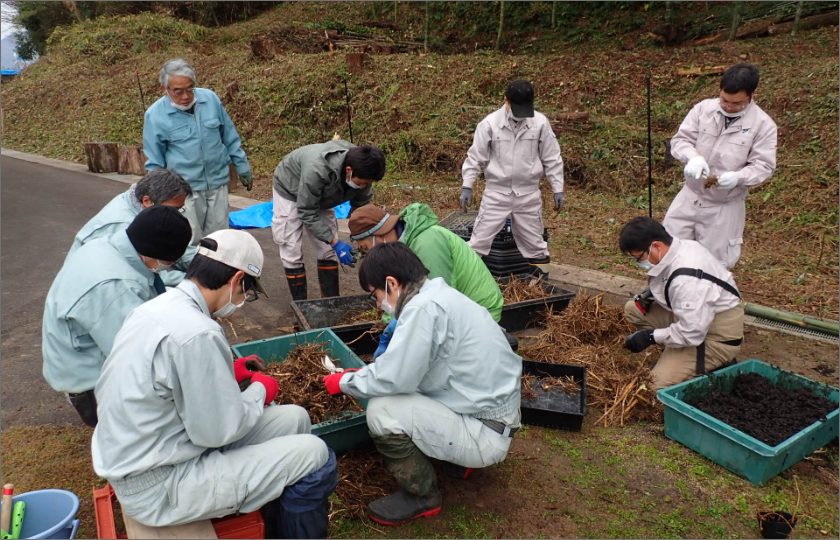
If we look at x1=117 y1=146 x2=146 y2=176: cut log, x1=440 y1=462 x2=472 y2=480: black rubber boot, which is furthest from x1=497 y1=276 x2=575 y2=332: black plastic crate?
x1=117 y1=146 x2=146 y2=176: cut log

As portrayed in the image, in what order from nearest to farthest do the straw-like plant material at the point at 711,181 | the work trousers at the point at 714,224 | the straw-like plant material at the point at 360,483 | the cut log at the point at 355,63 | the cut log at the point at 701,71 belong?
1. the straw-like plant material at the point at 360,483
2. the straw-like plant material at the point at 711,181
3. the work trousers at the point at 714,224
4. the cut log at the point at 701,71
5. the cut log at the point at 355,63

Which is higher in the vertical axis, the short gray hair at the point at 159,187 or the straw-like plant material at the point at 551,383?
the short gray hair at the point at 159,187

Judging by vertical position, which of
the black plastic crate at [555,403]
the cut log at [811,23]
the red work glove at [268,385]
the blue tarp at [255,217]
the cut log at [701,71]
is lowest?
the black plastic crate at [555,403]

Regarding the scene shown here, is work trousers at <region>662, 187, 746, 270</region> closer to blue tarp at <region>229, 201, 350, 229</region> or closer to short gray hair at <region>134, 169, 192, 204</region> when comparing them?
short gray hair at <region>134, 169, 192, 204</region>

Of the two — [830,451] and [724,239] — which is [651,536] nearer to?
[830,451]

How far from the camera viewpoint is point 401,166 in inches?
411

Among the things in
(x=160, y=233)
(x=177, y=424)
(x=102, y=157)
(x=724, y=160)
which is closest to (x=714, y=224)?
(x=724, y=160)

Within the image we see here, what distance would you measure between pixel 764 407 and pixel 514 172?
2713 mm

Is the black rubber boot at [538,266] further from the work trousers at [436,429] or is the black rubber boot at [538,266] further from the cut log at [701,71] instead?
the cut log at [701,71]

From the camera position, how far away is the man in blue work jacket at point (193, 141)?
446 cm

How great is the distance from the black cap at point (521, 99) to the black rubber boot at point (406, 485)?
319 centimetres

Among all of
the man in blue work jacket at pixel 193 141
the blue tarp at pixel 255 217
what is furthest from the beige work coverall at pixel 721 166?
the blue tarp at pixel 255 217

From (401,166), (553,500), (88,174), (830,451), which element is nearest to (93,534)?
(553,500)

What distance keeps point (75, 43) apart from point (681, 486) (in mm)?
24152
